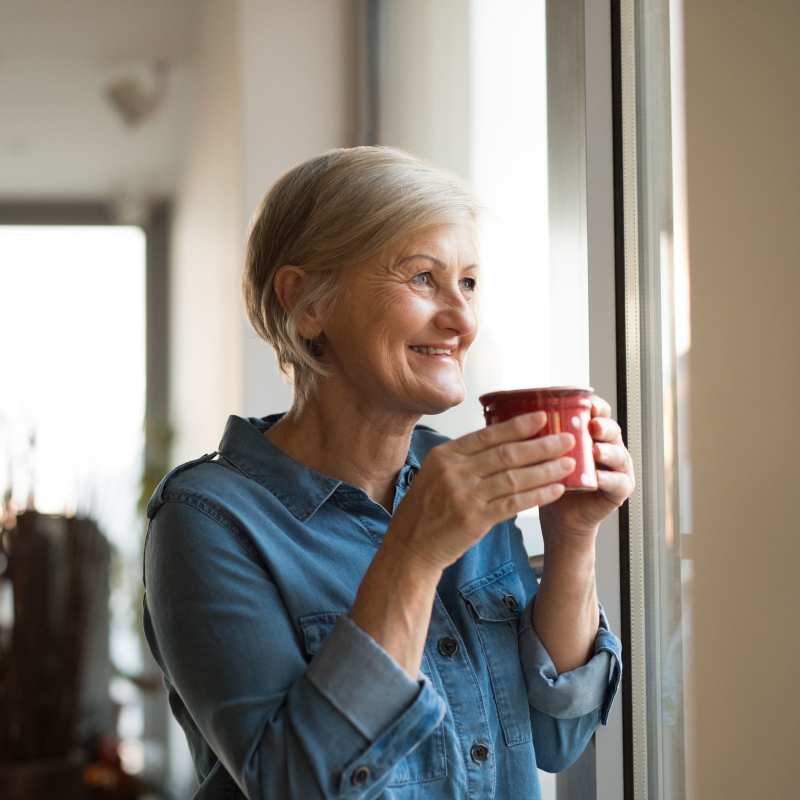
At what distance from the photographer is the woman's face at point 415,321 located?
110 cm

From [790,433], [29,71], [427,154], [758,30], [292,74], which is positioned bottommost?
[790,433]

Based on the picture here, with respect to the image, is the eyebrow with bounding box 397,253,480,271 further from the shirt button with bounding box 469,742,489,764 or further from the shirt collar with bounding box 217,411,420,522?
the shirt button with bounding box 469,742,489,764

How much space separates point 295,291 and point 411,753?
0.51 metres

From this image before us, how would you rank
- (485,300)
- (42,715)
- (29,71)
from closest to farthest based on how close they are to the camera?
(485,300), (42,715), (29,71)

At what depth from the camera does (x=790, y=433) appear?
1002 mm

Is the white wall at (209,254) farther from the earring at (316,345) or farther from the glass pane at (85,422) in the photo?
the earring at (316,345)

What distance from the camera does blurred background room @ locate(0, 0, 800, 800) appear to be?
41.7 inches

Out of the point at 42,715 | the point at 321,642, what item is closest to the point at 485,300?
the point at 321,642

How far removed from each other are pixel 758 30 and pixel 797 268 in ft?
0.76

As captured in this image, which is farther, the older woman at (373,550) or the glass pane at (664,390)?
the glass pane at (664,390)

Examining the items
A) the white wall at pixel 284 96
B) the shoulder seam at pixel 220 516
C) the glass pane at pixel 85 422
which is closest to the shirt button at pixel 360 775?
the shoulder seam at pixel 220 516

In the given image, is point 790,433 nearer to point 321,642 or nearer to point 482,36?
point 321,642

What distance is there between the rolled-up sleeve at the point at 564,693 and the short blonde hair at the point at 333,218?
0.38m

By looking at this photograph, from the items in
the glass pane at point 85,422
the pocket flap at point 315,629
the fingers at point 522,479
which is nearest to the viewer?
the fingers at point 522,479
